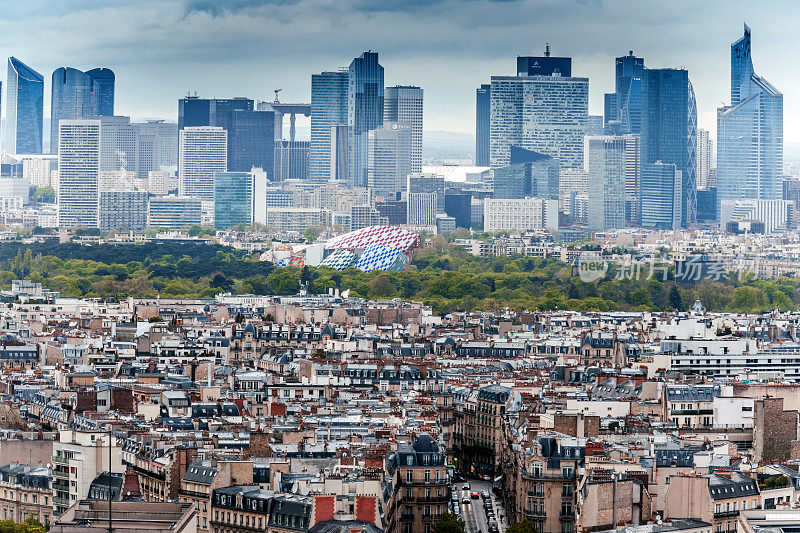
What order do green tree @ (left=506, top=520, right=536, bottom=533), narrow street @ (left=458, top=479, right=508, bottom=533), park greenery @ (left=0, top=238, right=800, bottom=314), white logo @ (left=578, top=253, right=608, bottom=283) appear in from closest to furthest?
green tree @ (left=506, top=520, right=536, bottom=533), narrow street @ (left=458, top=479, right=508, bottom=533), park greenery @ (left=0, top=238, right=800, bottom=314), white logo @ (left=578, top=253, right=608, bottom=283)

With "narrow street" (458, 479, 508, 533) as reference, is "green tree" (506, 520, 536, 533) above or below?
above

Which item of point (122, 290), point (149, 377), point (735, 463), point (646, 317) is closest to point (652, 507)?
point (735, 463)

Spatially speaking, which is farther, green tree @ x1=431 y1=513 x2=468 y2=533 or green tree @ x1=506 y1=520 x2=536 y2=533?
green tree @ x1=431 y1=513 x2=468 y2=533


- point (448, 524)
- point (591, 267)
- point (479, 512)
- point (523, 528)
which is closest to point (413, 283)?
point (591, 267)

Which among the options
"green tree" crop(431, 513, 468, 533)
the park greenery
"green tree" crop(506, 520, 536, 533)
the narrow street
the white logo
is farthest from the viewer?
the white logo

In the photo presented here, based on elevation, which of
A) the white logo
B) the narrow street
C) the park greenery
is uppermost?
the white logo

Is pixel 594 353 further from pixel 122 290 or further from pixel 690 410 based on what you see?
pixel 122 290

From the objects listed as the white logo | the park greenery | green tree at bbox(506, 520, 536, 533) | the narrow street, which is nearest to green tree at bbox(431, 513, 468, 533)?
green tree at bbox(506, 520, 536, 533)

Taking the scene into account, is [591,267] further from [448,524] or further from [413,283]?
[448,524]

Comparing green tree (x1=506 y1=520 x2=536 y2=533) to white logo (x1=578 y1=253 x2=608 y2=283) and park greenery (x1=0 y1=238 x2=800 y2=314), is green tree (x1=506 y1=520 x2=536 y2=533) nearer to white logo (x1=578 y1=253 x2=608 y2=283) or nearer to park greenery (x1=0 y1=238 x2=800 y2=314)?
park greenery (x1=0 y1=238 x2=800 y2=314)
